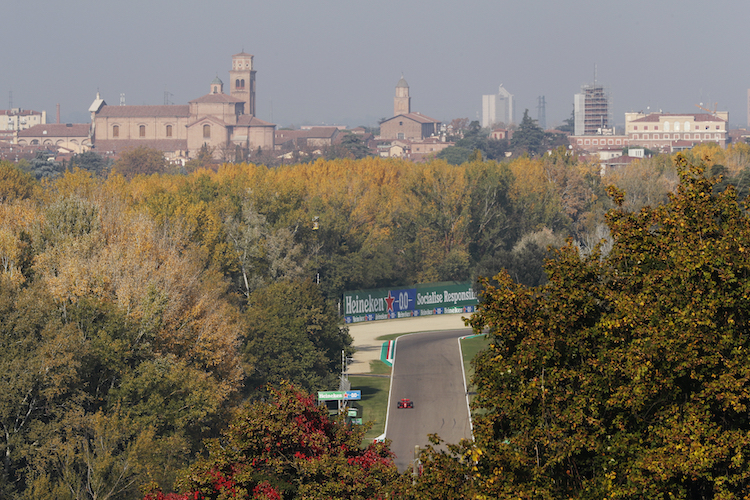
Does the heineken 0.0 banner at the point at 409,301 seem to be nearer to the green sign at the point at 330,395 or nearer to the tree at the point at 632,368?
the green sign at the point at 330,395

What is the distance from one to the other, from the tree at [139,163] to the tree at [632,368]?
12740 cm

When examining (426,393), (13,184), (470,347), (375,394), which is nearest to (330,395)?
(375,394)

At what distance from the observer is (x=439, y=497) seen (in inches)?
542

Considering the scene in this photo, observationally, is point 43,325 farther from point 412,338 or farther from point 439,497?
point 412,338

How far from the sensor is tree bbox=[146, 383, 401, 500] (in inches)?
582

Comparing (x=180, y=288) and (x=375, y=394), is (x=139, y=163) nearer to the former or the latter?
(x=375, y=394)

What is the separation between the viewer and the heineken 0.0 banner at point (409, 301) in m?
78.9

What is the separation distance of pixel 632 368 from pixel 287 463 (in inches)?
242

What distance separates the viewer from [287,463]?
15.3m

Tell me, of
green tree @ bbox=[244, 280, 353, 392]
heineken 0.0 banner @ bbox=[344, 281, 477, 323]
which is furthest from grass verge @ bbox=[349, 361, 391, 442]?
heineken 0.0 banner @ bbox=[344, 281, 477, 323]

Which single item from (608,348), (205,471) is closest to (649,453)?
(608,348)

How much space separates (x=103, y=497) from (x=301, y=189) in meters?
59.0

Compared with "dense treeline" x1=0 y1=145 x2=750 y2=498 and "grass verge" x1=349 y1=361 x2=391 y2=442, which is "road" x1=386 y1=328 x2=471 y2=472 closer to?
"grass verge" x1=349 y1=361 x2=391 y2=442

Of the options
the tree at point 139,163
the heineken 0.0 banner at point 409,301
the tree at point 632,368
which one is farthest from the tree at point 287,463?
the tree at point 139,163
